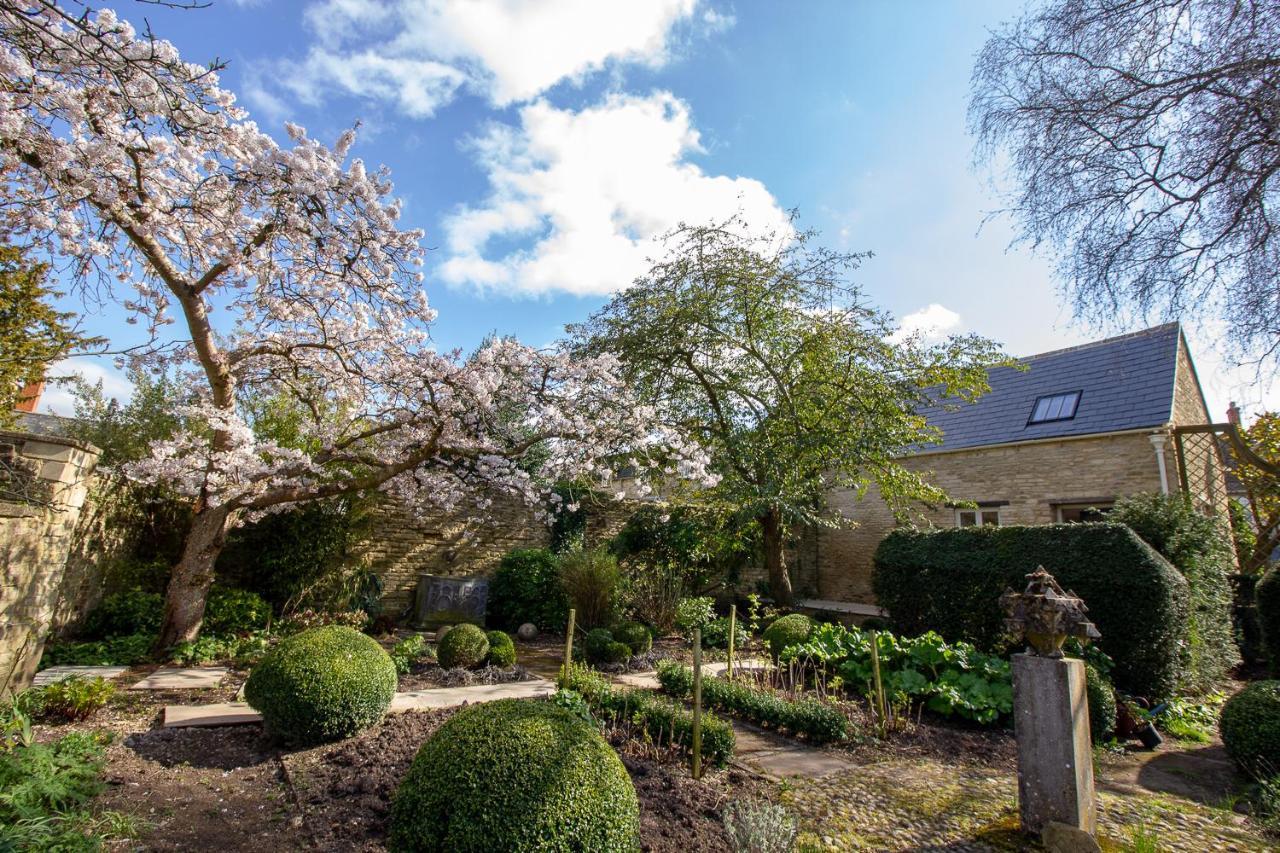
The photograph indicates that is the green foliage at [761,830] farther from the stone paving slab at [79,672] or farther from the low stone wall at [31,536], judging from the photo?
the stone paving slab at [79,672]

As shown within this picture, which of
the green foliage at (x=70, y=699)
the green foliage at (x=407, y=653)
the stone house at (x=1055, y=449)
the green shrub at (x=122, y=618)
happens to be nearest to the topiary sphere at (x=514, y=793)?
the green foliage at (x=70, y=699)

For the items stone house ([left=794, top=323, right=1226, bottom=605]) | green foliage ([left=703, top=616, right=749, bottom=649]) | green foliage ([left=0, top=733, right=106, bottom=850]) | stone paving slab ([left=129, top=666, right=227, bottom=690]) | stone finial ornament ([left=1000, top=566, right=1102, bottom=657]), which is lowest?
stone paving slab ([left=129, top=666, right=227, bottom=690])

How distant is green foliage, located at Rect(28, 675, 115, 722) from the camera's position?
14.0ft

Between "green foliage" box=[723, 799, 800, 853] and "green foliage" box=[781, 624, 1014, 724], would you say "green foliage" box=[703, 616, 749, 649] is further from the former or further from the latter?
"green foliage" box=[723, 799, 800, 853]

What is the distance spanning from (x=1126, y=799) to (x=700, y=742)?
2811 millimetres

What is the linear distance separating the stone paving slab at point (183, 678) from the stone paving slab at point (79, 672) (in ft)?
0.95

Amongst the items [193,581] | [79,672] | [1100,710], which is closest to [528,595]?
[193,581]

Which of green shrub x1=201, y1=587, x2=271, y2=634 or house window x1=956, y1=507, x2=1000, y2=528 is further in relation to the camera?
house window x1=956, y1=507, x2=1000, y2=528

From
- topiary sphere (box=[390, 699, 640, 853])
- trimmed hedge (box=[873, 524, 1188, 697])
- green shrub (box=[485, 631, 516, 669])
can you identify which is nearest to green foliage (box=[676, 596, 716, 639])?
trimmed hedge (box=[873, 524, 1188, 697])

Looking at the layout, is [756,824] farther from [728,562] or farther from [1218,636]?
[728,562]

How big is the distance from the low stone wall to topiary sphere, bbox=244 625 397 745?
2.14m

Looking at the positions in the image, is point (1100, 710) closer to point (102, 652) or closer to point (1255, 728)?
point (1255, 728)

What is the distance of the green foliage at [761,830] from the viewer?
2641 millimetres

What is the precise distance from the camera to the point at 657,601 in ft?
32.1
